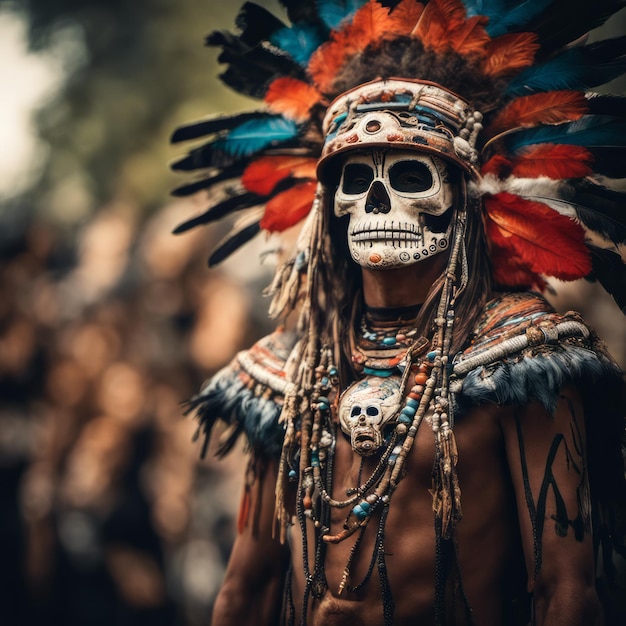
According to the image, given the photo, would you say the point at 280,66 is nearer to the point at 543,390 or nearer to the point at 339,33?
the point at 339,33

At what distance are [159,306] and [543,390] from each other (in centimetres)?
635

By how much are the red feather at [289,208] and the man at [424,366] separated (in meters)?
0.15

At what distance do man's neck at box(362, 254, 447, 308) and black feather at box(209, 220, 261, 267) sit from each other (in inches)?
23.2

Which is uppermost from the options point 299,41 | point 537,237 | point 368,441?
point 299,41

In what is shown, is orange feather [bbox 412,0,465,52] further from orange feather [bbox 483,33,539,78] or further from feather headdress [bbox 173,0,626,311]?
orange feather [bbox 483,33,539,78]

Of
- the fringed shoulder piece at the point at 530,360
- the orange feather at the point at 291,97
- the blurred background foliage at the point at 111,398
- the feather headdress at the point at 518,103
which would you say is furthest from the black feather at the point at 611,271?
the blurred background foliage at the point at 111,398

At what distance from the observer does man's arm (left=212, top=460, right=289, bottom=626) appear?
2.89 meters

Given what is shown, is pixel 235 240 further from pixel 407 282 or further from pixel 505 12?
pixel 505 12

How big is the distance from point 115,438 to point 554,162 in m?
6.63

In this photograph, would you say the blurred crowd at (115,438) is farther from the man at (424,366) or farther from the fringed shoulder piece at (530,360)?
the fringed shoulder piece at (530,360)

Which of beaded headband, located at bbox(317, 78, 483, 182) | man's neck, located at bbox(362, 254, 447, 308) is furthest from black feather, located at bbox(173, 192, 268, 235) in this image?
man's neck, located at bbox(362, 254, 447, 308)

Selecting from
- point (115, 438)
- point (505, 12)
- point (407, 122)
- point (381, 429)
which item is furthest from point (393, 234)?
point (115, 438)

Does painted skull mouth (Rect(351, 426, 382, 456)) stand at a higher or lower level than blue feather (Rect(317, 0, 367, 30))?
lower

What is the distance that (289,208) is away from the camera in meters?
3.05
